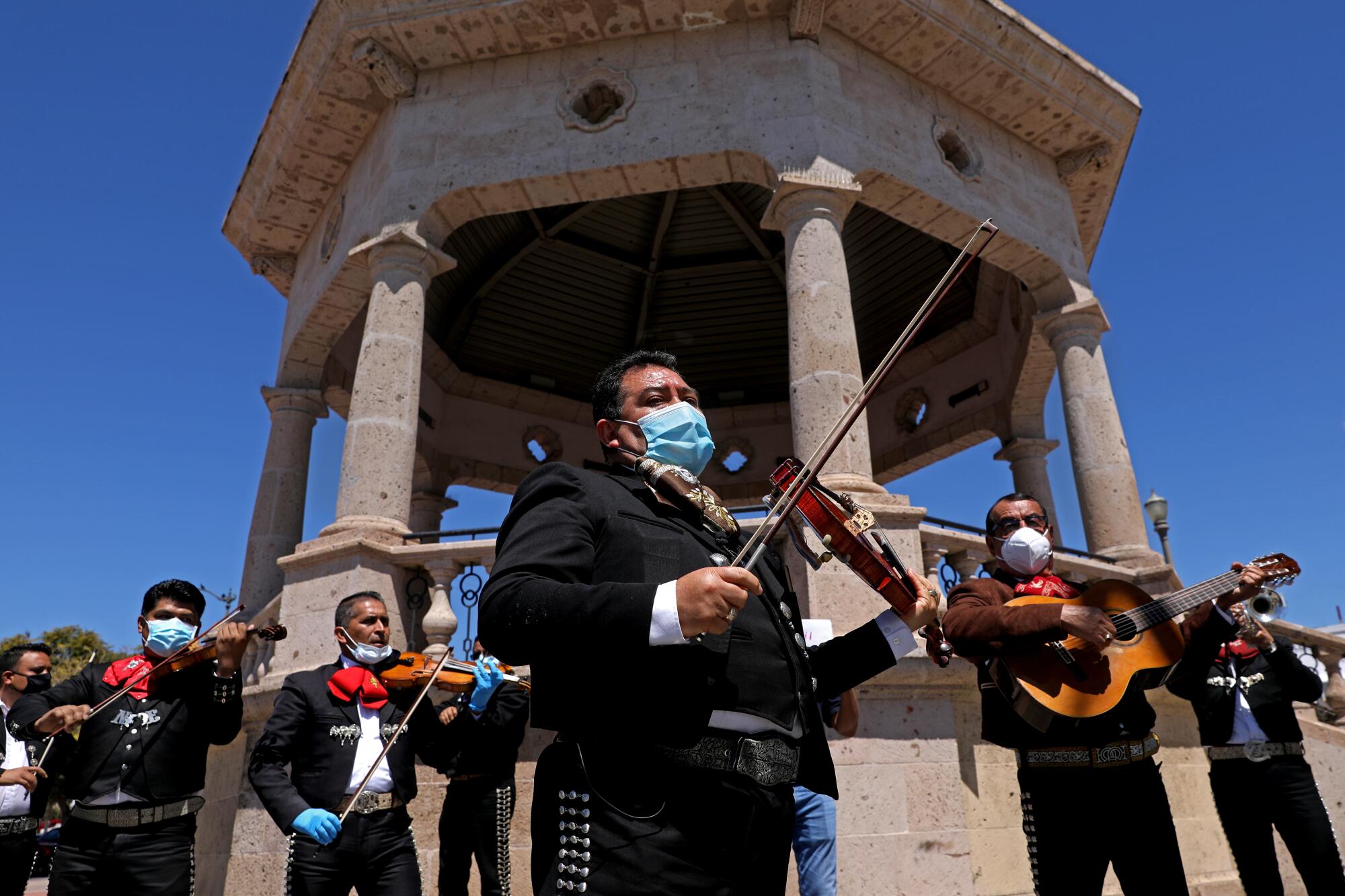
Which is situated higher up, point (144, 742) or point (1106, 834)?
point (144, 742)

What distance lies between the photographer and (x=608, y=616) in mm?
1784

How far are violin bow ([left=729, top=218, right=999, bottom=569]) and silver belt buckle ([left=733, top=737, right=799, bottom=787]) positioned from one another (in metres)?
0.37

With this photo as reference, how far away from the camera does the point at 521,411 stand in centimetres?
1616

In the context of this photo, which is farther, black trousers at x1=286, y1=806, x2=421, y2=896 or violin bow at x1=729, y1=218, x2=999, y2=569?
black trousers at x1=286, y1=806, x2=421, y2=896

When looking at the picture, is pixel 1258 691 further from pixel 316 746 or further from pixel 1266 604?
pixel 316 746

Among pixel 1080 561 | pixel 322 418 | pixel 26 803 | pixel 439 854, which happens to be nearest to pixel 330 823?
pixel 439 854

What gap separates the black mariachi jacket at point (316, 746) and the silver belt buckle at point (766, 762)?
286 cm

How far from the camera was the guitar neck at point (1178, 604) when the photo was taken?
→ 11.6 feet

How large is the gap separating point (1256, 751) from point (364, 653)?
179 inches

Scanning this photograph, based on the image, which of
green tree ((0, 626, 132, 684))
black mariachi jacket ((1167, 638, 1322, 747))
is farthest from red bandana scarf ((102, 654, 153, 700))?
green tree ((0, 626, 132, 684))

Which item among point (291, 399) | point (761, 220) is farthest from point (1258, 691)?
point (291, 399)

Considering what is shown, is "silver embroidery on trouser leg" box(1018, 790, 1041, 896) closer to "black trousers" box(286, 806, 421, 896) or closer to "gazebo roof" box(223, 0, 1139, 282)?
"black trousers" box(286, 806, 421, 896)

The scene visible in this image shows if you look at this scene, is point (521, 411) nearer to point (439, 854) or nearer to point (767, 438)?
point (767, 438)

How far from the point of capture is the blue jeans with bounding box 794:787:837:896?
4.43 metres
